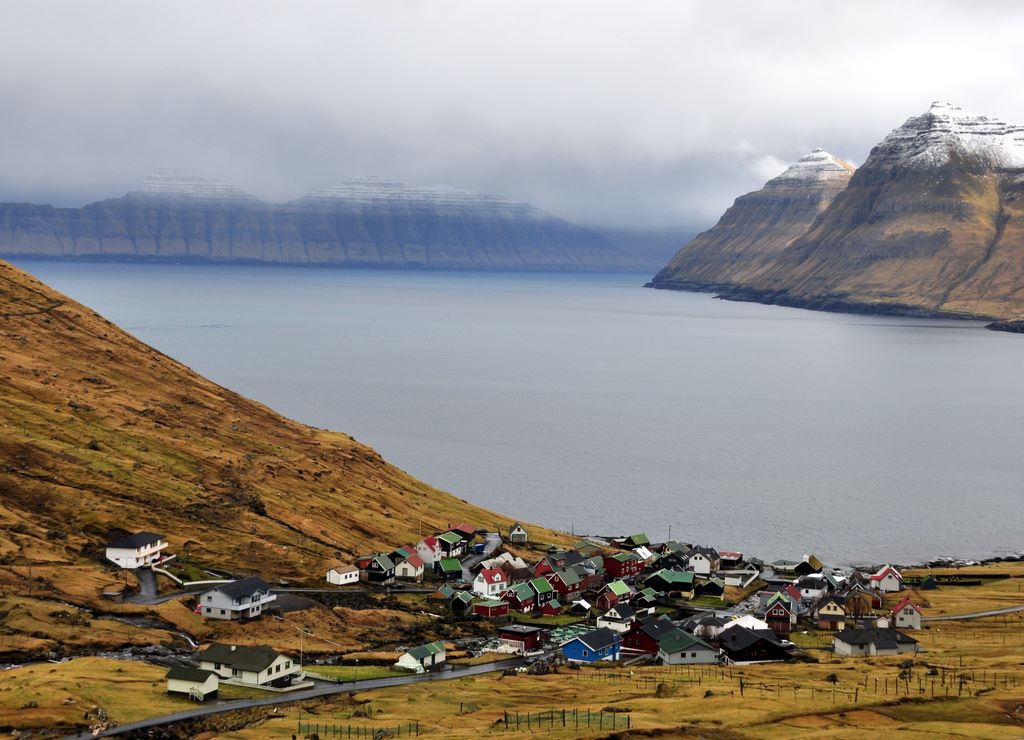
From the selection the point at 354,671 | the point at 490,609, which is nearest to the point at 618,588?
the point at 490,609

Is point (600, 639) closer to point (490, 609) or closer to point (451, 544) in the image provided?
point (490, 609)

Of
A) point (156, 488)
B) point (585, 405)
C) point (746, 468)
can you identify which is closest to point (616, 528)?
point (746, 468)

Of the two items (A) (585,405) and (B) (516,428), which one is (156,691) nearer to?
(B) (516,428)

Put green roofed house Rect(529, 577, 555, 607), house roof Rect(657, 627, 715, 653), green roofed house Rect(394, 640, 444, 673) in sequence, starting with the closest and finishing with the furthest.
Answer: green roofed house Rect(394, 640, 444, 673) → house roof Rect(657, 627, 715, 653) → green roofed house Rect(529, 577, 555, 607)

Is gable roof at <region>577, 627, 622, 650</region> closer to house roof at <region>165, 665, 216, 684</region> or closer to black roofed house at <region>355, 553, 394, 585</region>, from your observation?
black roofed house at <region>355, 553, 394, 585</region>

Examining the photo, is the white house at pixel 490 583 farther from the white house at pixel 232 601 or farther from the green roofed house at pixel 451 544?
the white house at pixel 232 601

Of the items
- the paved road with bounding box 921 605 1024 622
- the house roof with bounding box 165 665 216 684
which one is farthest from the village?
the paved road with bounding box 921 605 1024 622
